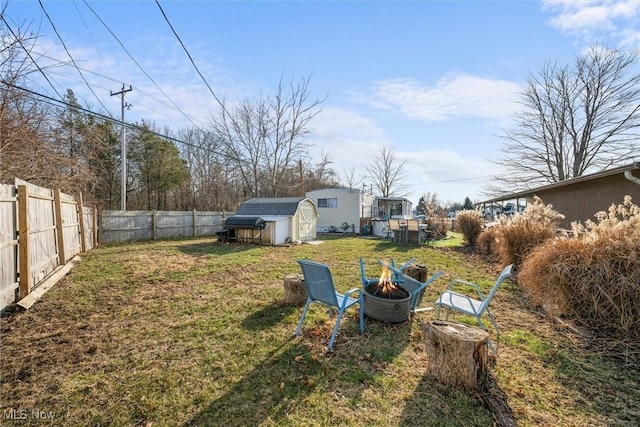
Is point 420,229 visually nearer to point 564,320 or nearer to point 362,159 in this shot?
point 564,320

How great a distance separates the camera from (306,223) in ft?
45.4

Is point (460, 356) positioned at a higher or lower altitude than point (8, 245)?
lower

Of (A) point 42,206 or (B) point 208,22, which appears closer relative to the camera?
(A) point 42,206

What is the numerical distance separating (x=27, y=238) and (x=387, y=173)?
3240cm

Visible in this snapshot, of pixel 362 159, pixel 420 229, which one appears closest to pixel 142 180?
pixel 420 229

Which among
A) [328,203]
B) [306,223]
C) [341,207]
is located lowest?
[306,223]

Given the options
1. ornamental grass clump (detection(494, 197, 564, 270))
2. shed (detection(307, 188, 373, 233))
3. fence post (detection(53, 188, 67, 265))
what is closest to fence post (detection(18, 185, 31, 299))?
fence post (detection(53, 188, 67, 265))

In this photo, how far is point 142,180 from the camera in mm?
17391

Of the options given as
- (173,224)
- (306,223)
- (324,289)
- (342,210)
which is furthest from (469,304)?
(342,210)

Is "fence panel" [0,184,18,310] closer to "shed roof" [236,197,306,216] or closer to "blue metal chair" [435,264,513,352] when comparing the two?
"blue metal chair" [435,264,513,352]

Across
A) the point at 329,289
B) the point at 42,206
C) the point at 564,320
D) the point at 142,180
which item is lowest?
the point at 564,320

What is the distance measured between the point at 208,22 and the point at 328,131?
14363mm

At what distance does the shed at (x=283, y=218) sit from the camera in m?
11.9

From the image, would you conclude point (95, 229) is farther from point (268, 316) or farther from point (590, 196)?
point (590, 196)
